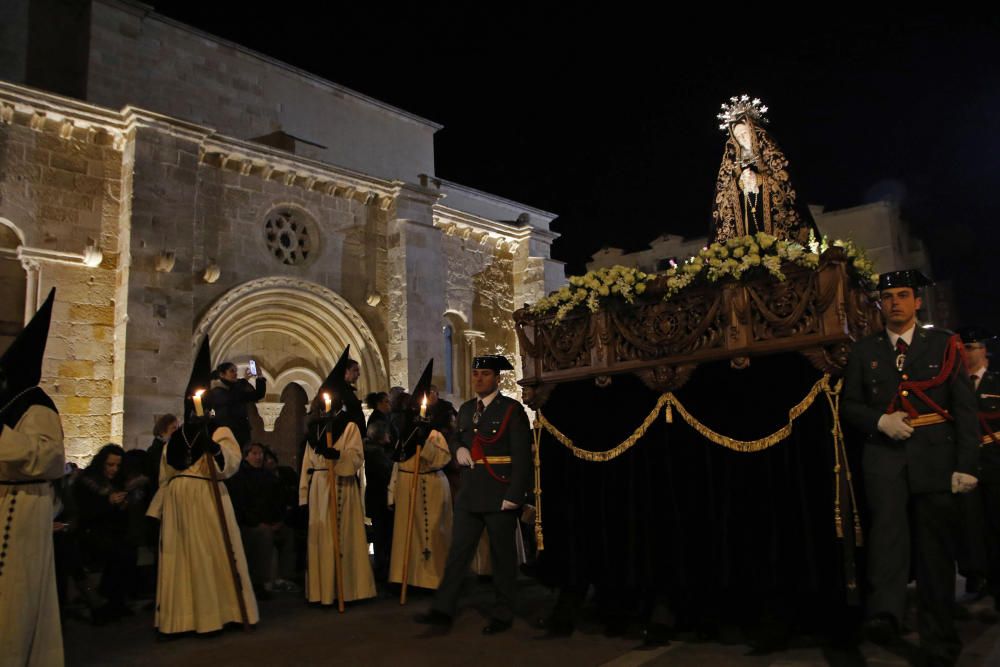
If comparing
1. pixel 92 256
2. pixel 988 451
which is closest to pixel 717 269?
pixel 988 451

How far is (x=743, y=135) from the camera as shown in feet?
23.0

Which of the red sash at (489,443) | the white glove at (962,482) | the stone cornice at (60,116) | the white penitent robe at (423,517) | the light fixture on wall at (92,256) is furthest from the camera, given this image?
the light fixture on wall at (92,256)

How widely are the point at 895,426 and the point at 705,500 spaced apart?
143 cm

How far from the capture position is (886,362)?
4520 mm

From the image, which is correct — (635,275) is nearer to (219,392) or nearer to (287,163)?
(219,392)

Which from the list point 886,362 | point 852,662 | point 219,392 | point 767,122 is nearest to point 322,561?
point 219,392

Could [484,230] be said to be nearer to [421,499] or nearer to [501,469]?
[421,499]

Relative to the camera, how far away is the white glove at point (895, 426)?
14.1 feet

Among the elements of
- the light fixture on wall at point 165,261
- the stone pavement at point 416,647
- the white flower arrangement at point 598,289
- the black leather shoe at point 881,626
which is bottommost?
the stone pavement at point 416,647

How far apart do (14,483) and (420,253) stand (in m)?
13.9

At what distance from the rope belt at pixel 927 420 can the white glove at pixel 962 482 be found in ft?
1.04

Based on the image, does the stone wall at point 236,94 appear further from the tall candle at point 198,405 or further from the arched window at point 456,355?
the tall candle at point 198,405

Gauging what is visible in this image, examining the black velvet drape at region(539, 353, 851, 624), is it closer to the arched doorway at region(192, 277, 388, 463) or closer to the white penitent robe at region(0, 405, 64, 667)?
the white penitent robe at region(0, 405, 64, 667)

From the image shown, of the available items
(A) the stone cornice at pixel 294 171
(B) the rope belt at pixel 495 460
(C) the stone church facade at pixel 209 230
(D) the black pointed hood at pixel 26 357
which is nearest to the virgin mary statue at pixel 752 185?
(B) the rope belt at pixel 495 460
